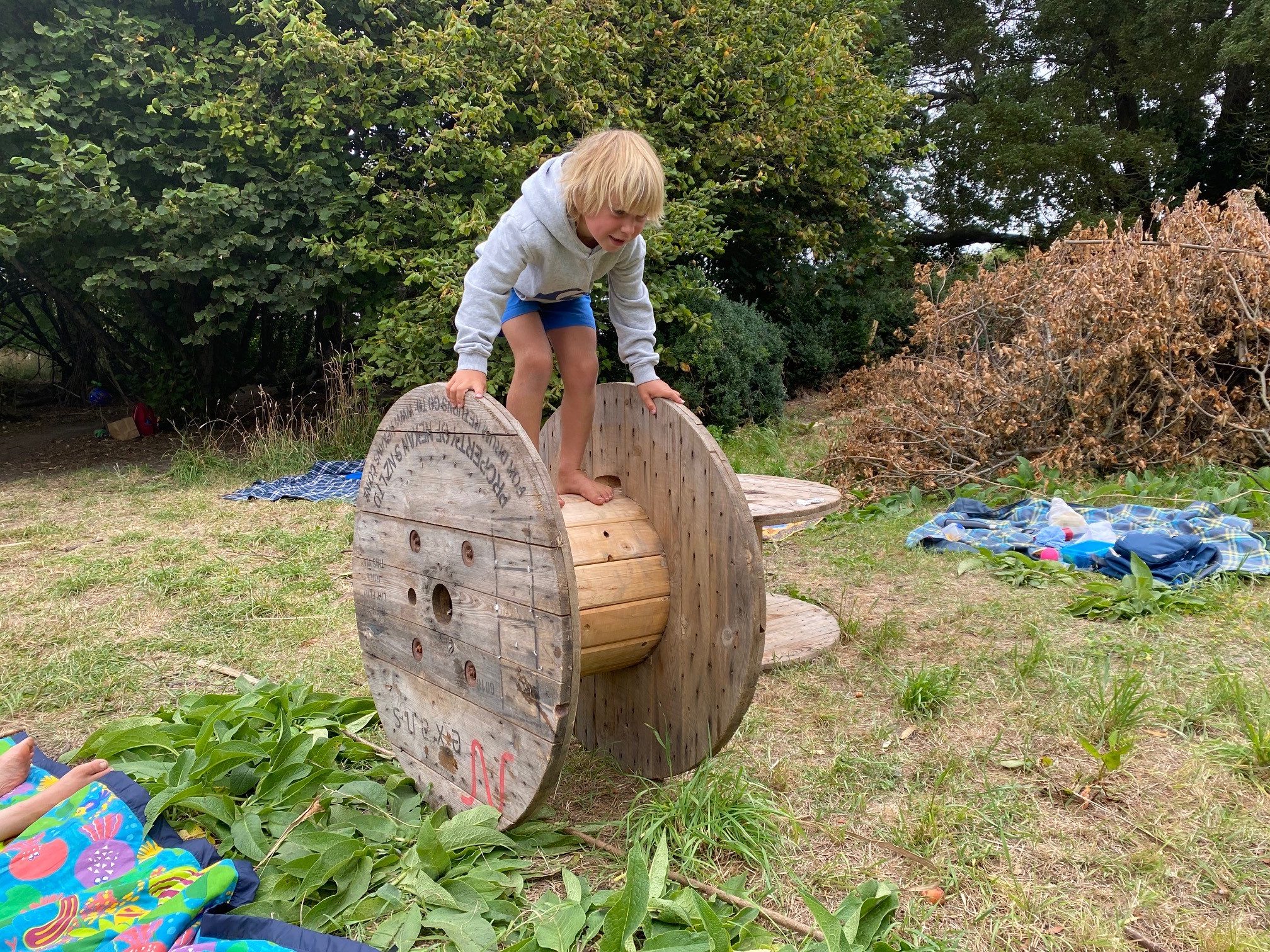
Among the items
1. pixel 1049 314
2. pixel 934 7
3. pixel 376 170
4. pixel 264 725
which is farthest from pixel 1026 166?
pixel 264 725

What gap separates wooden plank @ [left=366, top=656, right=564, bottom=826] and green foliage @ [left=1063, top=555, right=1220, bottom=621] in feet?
9.58

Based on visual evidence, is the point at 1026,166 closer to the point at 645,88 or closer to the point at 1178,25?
the point at 1178,25

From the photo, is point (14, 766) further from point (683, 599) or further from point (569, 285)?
point (569, 285)

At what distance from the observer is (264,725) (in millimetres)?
2832

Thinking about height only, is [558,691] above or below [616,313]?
below

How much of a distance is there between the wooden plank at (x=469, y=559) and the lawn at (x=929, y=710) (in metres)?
0.79

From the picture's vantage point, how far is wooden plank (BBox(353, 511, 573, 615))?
2.00 m

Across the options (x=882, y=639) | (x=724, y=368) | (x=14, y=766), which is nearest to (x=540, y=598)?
Answer: (x=14, y=766)

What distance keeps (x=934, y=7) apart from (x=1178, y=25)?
481 centimetres

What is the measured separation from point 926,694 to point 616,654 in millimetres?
1229

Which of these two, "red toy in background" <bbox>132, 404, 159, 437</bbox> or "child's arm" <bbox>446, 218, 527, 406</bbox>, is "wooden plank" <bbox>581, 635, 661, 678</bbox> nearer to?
"child's arm" <bbox>446, 218, 527, 406</bbox>

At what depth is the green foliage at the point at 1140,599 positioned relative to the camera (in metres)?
3.86

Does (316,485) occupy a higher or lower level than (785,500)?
lower

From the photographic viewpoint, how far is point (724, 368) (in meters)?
9.64
